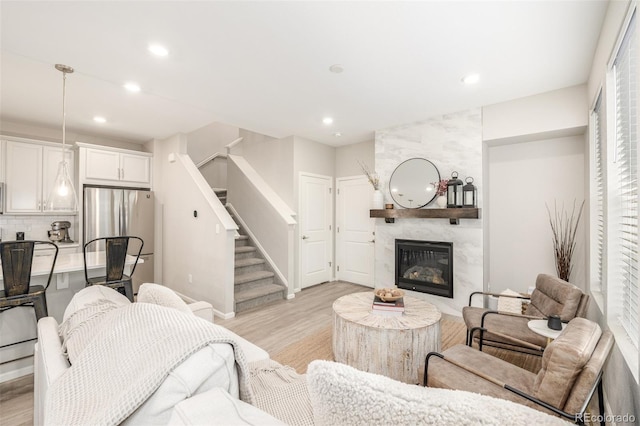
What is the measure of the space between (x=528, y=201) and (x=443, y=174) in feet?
3.42

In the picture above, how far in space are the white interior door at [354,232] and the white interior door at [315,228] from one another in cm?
20

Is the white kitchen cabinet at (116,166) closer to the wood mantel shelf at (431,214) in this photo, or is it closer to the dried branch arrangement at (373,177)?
the dried branch arrangement at (373,177)

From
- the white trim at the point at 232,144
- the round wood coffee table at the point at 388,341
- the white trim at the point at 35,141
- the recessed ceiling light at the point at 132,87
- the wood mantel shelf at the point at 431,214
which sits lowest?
the round wood coffee table at the point at 388,341

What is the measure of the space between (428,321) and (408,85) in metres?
2.28

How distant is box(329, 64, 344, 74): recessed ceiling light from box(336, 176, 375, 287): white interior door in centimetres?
261

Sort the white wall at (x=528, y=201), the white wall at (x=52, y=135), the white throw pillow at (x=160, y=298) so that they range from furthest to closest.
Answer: the white wall at (x=52, y=135) < the white wall at (x=528, y=201) < the white throw pillow at (x=160, y=298)

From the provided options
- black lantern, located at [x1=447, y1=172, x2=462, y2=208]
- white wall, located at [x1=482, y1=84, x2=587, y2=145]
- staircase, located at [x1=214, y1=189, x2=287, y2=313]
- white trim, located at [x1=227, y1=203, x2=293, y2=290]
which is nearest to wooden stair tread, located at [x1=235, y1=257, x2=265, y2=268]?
staircase, located at [x1=214, y1=189, x2=287, y2=313]

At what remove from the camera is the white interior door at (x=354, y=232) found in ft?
16.5

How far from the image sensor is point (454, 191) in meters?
3.56

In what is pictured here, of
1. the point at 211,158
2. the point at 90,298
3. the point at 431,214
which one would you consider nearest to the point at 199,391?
the point at 90,298

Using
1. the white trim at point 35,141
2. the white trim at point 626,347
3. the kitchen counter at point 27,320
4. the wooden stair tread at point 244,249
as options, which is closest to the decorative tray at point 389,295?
the white trim at point 626,347

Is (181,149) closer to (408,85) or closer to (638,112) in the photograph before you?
(408,85)

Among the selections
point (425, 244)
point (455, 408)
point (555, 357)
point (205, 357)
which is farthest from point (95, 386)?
point (425, 244)

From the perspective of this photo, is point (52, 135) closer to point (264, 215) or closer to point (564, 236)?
point (264, 215)
